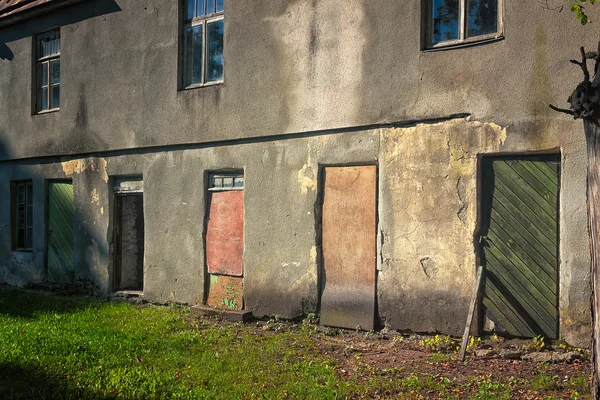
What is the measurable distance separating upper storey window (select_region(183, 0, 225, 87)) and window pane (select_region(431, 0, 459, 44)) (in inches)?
142

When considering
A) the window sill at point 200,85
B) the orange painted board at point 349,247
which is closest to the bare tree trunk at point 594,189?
the orange painted board at point 349,247

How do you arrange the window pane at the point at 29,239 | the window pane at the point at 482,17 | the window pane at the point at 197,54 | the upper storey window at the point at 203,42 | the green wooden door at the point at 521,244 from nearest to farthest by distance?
the green wooden door at the point at 521,244
the window pane at the point at 482,17
the upper storey window at the point at 203,42
the window pane at the point at 197,54
the window pane at the point at 29,239

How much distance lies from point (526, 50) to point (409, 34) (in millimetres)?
1463

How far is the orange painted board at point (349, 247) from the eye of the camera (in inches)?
340

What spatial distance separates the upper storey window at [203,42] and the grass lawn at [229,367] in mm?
3964

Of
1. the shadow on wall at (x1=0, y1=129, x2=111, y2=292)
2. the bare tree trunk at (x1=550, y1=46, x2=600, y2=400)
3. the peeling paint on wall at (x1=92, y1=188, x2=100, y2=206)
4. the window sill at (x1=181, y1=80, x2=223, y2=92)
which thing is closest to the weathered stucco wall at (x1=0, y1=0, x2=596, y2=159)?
the window sill at (x1=181, y1=80, x2=223, y2=92)

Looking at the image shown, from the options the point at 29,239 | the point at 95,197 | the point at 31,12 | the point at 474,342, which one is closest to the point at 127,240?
the point at 95,197

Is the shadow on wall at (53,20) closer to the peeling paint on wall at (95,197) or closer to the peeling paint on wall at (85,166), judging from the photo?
the peeling paint on wall at (85,166)

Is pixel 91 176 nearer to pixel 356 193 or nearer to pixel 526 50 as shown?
pixel 356 193

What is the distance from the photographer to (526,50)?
7.43 m

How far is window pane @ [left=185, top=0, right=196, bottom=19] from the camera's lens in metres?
10.9

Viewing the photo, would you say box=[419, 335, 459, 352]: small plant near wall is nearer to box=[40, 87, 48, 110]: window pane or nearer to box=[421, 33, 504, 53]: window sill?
box=[421, 33, 504, 53]: window sill

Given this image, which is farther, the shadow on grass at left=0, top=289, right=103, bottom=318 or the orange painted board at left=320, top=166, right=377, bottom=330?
the shadow on grass at left=0, top=289, right=103, bottom=318

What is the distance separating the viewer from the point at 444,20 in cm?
816
